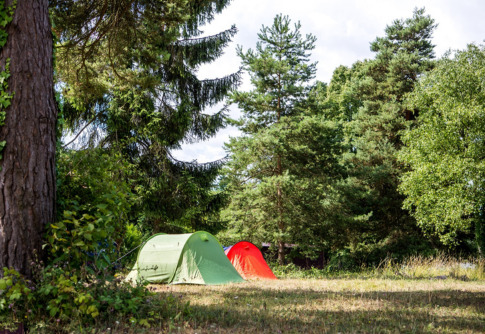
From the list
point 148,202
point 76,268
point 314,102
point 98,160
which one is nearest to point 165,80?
point 148,202

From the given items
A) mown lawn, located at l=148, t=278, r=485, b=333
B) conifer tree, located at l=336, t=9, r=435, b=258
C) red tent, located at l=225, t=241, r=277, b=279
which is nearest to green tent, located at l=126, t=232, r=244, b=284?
red tent, located at l=225, t=241, r=277, b=279

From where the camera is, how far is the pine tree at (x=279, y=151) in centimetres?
1730

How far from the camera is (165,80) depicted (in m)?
13.8

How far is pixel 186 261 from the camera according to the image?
9492 mm

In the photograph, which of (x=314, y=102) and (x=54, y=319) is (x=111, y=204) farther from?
(x=314, y=102)

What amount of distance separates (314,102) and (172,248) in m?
11.5

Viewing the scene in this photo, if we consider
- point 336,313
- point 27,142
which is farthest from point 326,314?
point 27,142

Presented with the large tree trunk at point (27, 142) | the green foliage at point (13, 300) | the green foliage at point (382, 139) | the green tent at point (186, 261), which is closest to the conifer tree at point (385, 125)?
the green foliage at point (382, 139)

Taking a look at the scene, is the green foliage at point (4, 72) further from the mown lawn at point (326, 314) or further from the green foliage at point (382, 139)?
the green foliage at point (382, 139)

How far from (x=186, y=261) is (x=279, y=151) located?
29.2ft

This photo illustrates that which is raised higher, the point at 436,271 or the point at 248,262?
the point at 248,262

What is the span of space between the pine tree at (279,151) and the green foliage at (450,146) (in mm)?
4517

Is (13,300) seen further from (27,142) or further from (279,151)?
(279,151)

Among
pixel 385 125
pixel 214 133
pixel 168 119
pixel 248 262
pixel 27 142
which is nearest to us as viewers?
pixel 27 142
